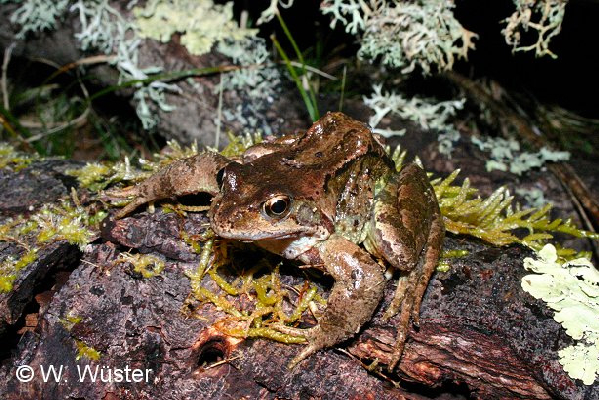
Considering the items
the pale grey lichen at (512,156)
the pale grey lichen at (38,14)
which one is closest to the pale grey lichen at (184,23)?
the pale grey lichen at (38,14)

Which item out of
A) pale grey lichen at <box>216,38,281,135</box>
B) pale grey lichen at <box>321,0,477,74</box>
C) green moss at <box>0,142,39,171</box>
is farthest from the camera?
pale grey lichen at <box>216,38,281,135</box>

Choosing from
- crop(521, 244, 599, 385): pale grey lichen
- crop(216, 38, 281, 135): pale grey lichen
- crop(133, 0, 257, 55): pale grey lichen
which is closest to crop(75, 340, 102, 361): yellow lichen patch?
crop(521, 244, 599, 385): pale grey lichen

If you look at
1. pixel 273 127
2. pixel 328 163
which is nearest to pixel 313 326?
pixel 328 163

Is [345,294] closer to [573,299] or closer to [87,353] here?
[573,299]

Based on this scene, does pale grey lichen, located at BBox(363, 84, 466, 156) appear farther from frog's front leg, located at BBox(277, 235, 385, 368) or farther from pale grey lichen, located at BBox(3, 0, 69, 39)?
pale grey lichen, located at BBox(3, 0, 69, 39)

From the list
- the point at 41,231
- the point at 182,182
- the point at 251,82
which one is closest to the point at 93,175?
the point at 41,231

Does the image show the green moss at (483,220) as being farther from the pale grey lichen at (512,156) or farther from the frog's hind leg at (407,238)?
the pale grey lichen at (512,156)

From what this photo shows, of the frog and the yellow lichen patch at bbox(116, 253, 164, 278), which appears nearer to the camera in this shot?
the frog

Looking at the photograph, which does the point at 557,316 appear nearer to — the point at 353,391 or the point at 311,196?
the point at 353,391
